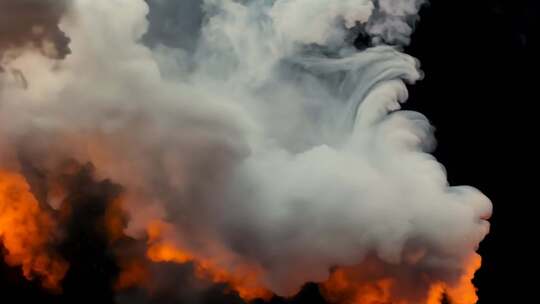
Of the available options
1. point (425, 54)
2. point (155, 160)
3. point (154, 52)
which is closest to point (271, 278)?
point (155, 160)

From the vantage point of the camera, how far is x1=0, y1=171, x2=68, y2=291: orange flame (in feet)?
26.0

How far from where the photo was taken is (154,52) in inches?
338

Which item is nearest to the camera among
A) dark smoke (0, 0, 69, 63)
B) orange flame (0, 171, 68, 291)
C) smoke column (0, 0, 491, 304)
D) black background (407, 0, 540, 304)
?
dark smoke (0, 0, 69, 63)

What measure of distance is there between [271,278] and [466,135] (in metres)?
4.09

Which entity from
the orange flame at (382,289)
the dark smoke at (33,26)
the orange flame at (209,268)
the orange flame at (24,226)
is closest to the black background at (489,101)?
the orange flame at (382,289)

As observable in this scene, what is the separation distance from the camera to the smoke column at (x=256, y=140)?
765 cm

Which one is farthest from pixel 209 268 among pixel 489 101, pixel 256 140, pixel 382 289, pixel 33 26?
pixel 489 101

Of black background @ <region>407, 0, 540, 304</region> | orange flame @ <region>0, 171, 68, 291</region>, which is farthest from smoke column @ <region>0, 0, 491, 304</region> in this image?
black background @ <region>407, 0, 540, 304</region>

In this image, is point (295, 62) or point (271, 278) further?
point (295, 62)

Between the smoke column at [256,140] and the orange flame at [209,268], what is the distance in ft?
0.08

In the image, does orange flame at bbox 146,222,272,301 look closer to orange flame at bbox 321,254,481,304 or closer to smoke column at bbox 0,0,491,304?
smoke column at bbox 0,0,491,304

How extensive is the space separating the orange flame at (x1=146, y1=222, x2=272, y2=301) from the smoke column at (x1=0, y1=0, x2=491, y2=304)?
2 centimetres

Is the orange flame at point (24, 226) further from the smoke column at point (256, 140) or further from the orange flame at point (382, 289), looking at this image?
the orange flame at point (382, 289)

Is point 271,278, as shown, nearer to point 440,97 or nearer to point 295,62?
point 295,62
